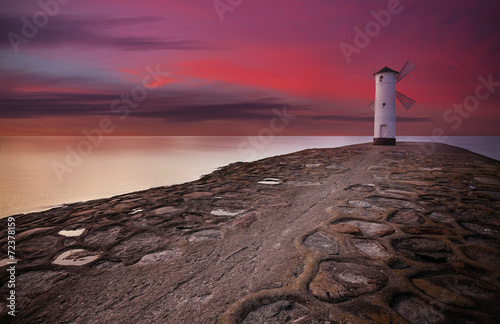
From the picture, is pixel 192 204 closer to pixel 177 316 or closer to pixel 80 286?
pixel 80 286

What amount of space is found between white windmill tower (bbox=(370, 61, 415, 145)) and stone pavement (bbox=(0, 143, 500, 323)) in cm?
1155

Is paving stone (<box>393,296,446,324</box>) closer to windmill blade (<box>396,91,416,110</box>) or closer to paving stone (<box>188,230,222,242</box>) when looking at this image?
paving stone (<box>188,230,222,242</box>)

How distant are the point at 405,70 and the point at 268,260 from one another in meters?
18.4

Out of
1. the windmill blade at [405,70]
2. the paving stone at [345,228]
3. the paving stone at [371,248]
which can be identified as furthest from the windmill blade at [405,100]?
the paving stone at [371,248]

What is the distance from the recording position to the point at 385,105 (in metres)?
15.2

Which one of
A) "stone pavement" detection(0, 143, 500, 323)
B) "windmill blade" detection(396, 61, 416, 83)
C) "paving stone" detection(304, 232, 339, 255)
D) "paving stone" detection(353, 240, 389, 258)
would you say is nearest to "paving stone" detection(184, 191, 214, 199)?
"stone pavement" detection(0, 143, 500, 323)

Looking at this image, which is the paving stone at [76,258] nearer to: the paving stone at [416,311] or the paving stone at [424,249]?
the paving stone at [416,311]

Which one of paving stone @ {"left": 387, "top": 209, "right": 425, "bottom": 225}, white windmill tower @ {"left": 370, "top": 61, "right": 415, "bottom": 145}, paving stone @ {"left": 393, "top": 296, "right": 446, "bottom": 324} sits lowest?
paving stone @ {"left": 393, "top": 296, "right": 446, "bottom": 324}

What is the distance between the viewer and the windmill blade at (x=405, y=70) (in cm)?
1594

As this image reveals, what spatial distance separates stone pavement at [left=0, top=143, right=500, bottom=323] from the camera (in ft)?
6.31

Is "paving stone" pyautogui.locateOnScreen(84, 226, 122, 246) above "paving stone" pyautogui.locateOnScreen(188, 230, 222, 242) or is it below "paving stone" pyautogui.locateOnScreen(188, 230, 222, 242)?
below

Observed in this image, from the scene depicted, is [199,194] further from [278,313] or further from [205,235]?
[278,313]

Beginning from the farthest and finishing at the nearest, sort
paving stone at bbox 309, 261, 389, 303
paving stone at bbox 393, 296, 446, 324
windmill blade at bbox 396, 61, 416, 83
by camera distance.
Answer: windmill blade at bbox 396, 61, 416, 83 < paving stone at bbox 309, 261, 389, 303 < paving stone at bbox 393, 296, 446, 324

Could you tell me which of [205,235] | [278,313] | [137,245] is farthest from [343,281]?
[137,245]
